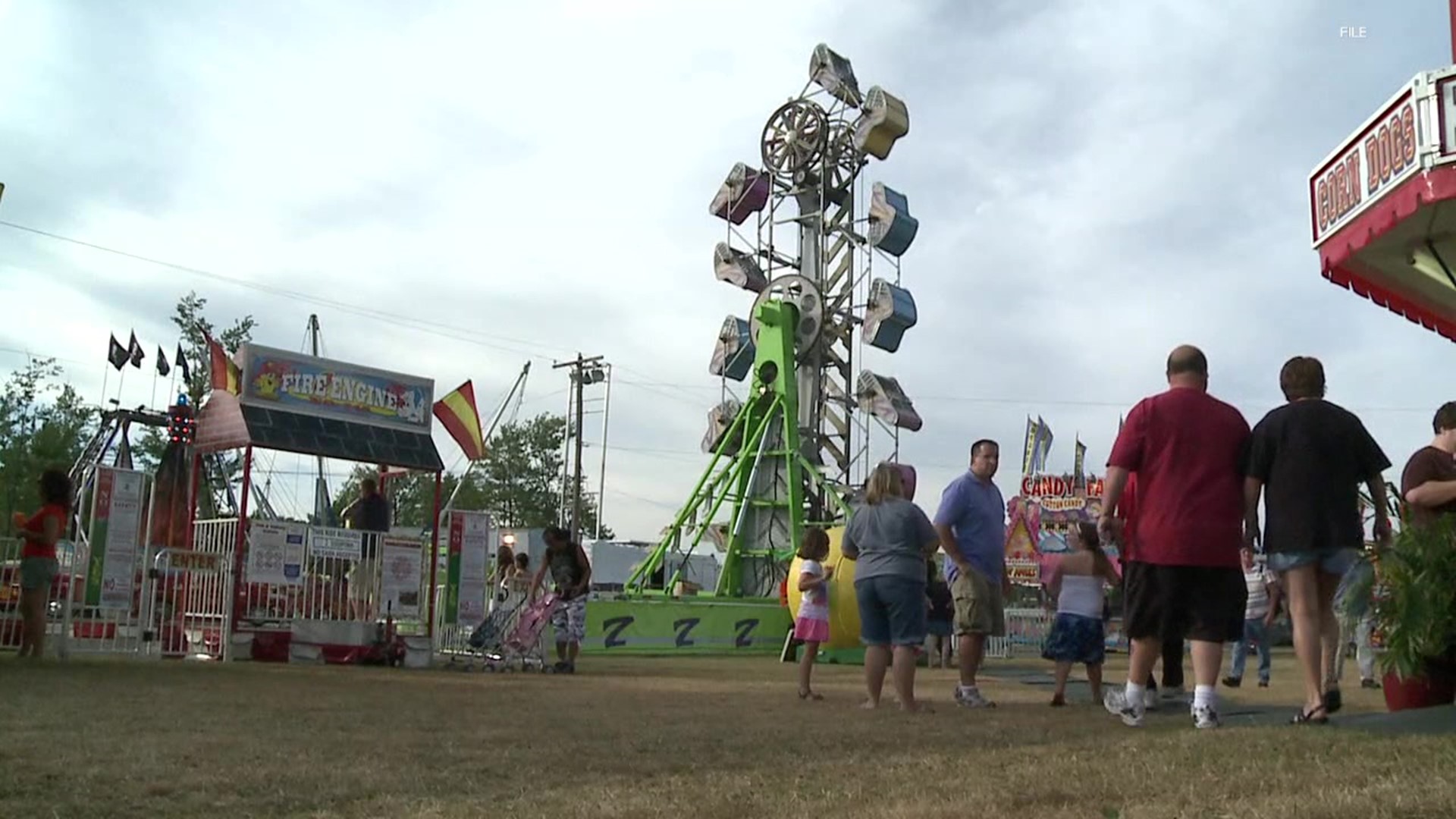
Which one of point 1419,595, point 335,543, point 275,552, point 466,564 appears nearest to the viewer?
point 1419,595

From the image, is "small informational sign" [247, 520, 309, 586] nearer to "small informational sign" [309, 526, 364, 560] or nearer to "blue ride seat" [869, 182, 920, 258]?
"small informational sign" [309, 526, 364, 560]

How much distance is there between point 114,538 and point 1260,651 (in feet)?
37.7

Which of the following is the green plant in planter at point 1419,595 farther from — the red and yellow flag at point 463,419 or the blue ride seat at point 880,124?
the blue ride seat at point 880,124

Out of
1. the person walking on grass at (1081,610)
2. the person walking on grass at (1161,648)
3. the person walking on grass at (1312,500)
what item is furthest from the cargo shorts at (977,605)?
the person walking on grass at (1312,500)

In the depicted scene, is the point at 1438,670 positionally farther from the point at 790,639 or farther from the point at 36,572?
the point at 790,639

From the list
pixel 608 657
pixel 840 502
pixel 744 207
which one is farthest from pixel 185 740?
pixel 744 207

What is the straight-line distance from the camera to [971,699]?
8.70 m

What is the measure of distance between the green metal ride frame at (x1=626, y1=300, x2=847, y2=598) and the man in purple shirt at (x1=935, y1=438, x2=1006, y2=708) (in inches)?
640

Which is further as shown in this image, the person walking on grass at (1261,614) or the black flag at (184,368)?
the black flag at (184,368)

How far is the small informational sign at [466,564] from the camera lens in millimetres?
15117

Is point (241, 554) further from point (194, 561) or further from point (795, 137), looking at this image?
point (795, 137)

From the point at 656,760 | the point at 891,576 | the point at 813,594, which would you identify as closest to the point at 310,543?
the point at 813,594

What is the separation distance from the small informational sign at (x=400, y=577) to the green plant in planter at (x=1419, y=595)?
35.3 ft

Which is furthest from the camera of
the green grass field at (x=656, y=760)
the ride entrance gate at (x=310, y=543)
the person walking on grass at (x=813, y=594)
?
the ride entrance gate at (x=310, y=543)
